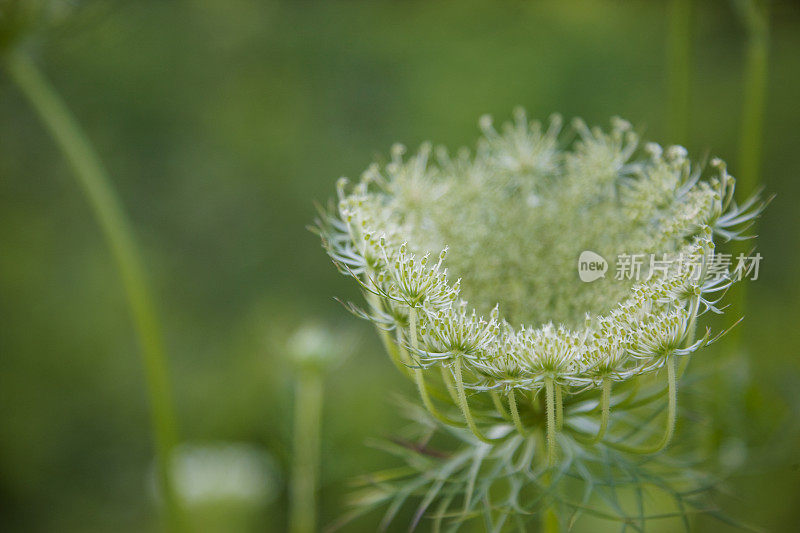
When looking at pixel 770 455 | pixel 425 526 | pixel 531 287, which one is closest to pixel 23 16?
pixel 531 287

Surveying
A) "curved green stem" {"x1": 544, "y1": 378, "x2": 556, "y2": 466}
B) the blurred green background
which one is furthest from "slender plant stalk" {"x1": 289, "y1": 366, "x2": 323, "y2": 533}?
the blurred green background

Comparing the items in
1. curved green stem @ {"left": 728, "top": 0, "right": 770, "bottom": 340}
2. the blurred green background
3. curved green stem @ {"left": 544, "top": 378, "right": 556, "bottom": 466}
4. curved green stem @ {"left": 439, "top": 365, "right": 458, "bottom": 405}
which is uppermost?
the blurred green background

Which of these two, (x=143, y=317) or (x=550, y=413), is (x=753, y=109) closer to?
(x=550, y=413)

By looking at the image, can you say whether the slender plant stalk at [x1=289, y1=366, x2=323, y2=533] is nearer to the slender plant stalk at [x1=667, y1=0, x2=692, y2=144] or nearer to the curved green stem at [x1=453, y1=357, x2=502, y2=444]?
the curved green stem at [x1=453, y1=357, x2=502, y2=444]

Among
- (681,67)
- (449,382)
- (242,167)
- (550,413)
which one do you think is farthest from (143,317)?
(242,167)

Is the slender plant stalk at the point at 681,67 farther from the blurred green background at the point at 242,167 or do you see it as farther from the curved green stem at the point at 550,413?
the blurred green background at the point at 242,167

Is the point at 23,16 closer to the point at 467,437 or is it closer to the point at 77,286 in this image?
the point at 467,437
